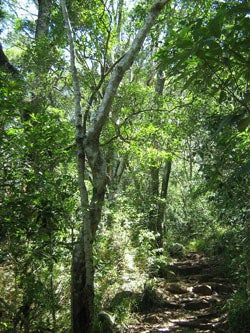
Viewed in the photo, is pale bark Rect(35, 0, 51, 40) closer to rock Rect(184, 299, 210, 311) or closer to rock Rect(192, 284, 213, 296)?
rock Rect(184, 299, 210, 311)

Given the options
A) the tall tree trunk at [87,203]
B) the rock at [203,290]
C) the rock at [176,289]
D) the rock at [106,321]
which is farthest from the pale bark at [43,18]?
the rock at [203,290]

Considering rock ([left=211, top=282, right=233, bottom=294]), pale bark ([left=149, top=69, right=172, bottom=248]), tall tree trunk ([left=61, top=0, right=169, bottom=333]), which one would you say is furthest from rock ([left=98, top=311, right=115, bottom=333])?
pale bark ([left=149, top=69, right=172, bottom=248])

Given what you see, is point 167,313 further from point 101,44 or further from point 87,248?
point 101,44

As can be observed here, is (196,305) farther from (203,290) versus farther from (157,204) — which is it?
(157,204)

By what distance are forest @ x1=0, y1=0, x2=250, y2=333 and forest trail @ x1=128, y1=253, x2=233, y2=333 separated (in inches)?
1.7

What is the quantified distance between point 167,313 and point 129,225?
108 inches

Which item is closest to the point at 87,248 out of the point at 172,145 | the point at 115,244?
the point at 115,244

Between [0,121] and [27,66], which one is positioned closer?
[0,121]

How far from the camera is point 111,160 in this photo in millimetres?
11438

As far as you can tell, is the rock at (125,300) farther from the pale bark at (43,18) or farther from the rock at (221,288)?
the pale bark at (43,18)

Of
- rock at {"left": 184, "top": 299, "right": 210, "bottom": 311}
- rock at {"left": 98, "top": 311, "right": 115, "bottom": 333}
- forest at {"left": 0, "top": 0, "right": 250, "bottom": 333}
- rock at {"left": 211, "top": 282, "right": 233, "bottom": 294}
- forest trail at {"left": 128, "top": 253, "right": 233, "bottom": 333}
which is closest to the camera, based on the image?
forest at {"left": 0, "top": 0, "right": 250, "bottom": 333}

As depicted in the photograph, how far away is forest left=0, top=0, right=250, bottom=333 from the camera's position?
6.56 ft

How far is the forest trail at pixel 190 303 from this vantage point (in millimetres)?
6684

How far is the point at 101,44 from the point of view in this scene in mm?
7414
